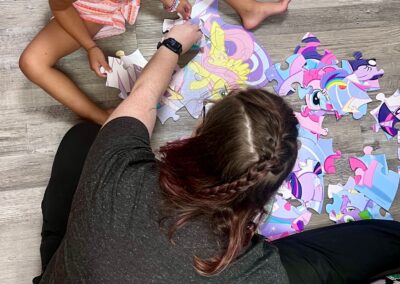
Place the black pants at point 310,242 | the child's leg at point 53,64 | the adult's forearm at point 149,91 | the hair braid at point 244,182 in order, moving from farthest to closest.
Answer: the child's leg at point 53,64 < the black pants at point 310,242 < the adult's forearm at point 149,91 < the hair braid at point 244,182

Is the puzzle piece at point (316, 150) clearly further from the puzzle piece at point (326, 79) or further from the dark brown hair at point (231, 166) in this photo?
the dark brown hair at point (231, 166)

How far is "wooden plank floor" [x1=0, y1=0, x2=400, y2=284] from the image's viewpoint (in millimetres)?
1162

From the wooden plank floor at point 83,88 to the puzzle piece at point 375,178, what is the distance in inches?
0.9

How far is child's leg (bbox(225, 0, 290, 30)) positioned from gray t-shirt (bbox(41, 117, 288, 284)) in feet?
2.08

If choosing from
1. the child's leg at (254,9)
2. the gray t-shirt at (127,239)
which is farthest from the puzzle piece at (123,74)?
the gray t-shirt at (127,239)

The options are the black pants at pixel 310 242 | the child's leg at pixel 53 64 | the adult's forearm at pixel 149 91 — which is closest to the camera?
the adult's forearm at pixel 149 91

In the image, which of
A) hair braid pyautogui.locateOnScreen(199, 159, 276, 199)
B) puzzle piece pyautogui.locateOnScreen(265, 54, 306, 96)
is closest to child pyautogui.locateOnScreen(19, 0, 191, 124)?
puzzle piece pyautogui.locateOnScreen(265, 54, 306, 96)

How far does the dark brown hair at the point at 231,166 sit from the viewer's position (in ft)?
2.29

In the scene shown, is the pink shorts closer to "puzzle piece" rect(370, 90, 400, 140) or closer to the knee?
the knee

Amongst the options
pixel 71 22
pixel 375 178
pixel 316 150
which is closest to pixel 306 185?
pixel 316 150

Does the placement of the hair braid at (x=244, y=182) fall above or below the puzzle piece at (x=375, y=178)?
above

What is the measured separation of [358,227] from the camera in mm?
1163

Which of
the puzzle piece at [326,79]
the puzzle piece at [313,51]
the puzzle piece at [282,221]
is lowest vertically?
the puzzle piece at [282,221]

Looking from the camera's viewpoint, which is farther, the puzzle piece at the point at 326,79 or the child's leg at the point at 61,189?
the puzzle piece at the point at 326,79
